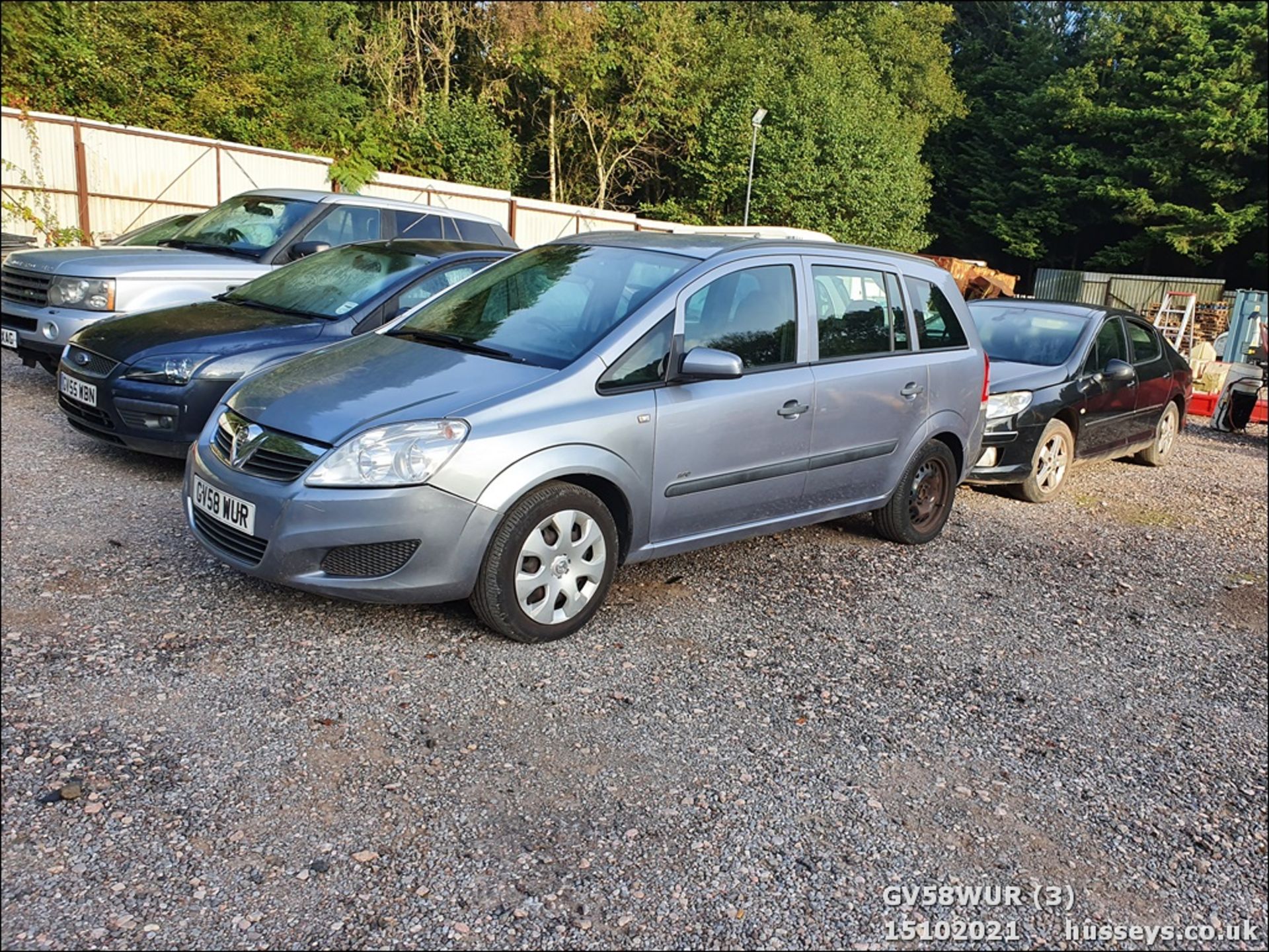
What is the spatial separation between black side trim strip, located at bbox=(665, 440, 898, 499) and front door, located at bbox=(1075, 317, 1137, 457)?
3291 mm

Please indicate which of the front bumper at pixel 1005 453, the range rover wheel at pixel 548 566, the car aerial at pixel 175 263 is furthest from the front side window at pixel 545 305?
the front bumper at pixel 1005 453

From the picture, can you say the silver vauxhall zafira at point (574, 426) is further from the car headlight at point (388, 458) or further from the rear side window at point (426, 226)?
the rear side window at point (426, 226)

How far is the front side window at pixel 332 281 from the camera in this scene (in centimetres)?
688

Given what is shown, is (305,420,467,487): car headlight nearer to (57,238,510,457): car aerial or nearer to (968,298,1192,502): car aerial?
(57,238,510,457): car aerial

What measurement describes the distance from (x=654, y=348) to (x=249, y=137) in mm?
19862

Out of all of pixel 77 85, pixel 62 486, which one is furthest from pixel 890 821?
pixel 77 85

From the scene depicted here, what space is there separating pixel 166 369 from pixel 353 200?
13.0 feet

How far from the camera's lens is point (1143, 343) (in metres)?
9.33

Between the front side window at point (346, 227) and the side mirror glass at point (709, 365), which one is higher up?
Result: the front side window at point (346, 227)

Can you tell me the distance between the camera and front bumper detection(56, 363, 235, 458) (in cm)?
589

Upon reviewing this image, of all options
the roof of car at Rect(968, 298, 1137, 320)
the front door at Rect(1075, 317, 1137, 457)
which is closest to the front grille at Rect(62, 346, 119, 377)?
the roof of car at Rect(968, 298, 1137, 320)

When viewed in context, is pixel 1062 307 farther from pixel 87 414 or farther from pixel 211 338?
pixel 87 414

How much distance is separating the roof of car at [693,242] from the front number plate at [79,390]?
290cm

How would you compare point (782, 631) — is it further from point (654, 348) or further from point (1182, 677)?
point (1182, 677)
